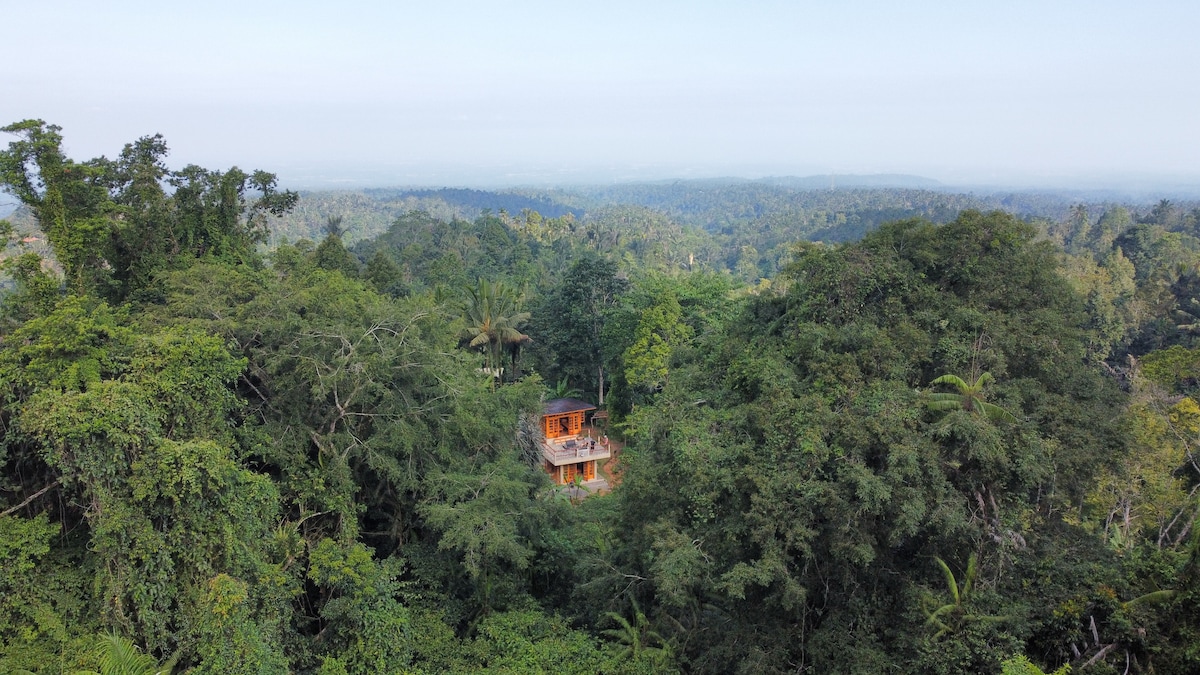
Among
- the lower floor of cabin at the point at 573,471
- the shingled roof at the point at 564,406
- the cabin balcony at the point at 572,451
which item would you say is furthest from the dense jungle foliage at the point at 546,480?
the shingled roof at the point at 564,406

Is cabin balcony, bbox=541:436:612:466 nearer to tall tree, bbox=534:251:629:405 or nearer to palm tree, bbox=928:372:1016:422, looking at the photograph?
tall tree, bbox=534:251:629:405

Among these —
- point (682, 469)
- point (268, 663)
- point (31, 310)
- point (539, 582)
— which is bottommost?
point (539, 582)

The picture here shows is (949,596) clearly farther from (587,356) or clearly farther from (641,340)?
(587,356)

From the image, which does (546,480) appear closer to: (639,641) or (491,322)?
(639,641)

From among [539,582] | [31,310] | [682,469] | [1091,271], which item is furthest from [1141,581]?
[1091,271]

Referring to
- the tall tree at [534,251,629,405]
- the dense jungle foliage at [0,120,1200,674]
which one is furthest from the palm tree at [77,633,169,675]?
the tall tree at [534,251,629,405]

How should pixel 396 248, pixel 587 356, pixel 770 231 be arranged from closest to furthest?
pixel 587 356 → pixel 396 248 → pixel 770 231
